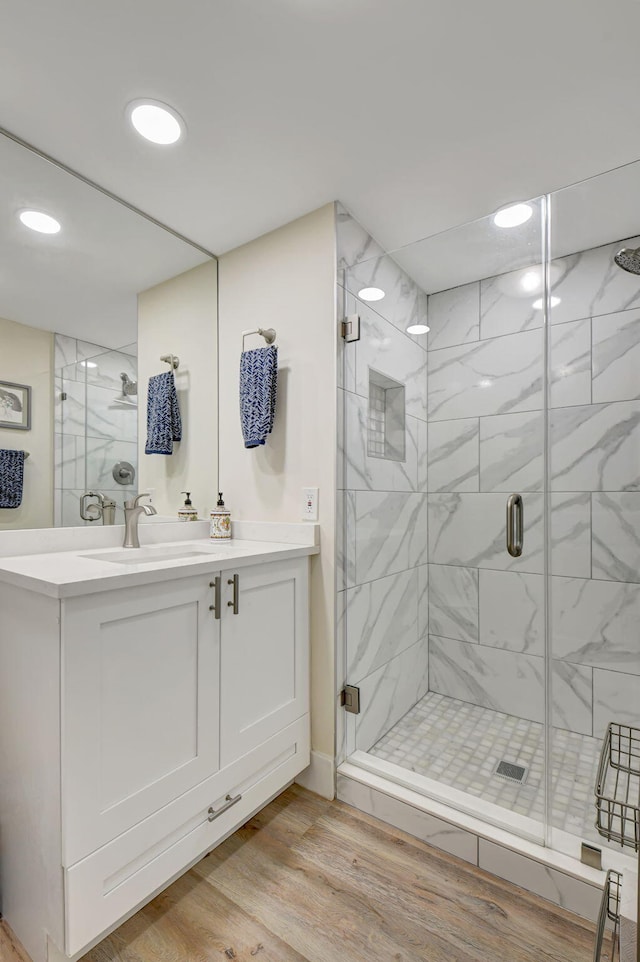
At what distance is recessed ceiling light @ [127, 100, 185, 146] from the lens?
1.37 metres

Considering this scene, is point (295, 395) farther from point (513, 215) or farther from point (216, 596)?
point (513, 215)

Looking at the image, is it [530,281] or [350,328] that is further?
[350,328]

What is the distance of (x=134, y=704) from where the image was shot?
1142 millimetres

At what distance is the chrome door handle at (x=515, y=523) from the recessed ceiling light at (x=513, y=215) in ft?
3.31

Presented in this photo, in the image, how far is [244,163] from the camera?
5.24 ft

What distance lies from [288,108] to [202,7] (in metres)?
0.35

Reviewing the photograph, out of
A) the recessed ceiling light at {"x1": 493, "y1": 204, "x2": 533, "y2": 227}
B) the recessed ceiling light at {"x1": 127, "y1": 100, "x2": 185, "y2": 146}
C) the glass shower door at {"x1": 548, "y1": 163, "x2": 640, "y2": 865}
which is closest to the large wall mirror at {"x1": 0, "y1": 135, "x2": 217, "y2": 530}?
the recessed ceiling light at {"x1": 127, "y1": 100, "x2": 185, "y2": 146}

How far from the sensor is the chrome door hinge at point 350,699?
1815 mm

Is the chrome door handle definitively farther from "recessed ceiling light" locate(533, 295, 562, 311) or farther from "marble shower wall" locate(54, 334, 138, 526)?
"marble shower wall" locate(54, 334, 138, 526)

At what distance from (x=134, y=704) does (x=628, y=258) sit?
2.12 m

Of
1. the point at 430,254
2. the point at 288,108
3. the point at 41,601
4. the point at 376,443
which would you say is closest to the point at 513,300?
the point at 430,254

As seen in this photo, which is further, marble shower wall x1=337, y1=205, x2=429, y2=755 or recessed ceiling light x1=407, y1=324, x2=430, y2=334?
recessed ceiling light x1=407, y1=324, x2=430, y2=334

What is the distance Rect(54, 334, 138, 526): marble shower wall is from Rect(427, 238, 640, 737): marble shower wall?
1.36 m

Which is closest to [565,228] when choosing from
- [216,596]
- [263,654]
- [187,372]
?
[187,372]
